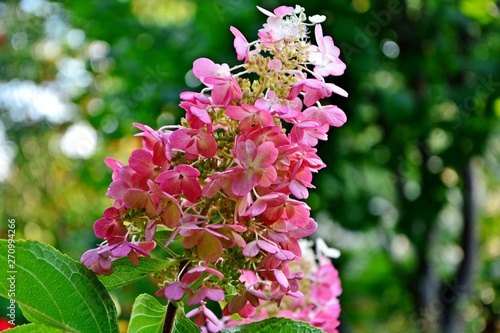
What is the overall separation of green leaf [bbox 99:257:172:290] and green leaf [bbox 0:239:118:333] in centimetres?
3

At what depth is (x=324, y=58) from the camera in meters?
0.58

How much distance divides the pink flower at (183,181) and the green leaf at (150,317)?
101 millimetres

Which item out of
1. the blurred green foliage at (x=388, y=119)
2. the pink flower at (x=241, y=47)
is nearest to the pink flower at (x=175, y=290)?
the pink flower at (x=241, y=47)

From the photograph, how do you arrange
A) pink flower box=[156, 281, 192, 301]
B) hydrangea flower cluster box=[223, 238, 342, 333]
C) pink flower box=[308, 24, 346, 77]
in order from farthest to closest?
hydrangea flower cluster box=[223, 238, 342, 333] → pink flower box=[308, 24, 346, 77] → pink flower box=[156, 281, 192, 301]

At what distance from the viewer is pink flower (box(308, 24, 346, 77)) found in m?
0.57

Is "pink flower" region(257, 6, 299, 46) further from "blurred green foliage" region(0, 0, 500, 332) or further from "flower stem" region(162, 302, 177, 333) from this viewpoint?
"blurred green foliage" region(0, 0, 500, 332)

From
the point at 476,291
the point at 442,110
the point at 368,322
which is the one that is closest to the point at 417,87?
the point at 442,110

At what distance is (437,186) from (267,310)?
1788 millimetres

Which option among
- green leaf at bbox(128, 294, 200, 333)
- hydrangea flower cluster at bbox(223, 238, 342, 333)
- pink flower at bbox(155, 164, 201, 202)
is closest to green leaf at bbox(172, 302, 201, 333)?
green leaf at bbox(128, 294, 200, 333)

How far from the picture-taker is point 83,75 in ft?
13.0

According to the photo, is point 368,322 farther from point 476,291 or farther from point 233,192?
point 233,192

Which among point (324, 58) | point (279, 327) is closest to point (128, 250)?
point (279, 327)

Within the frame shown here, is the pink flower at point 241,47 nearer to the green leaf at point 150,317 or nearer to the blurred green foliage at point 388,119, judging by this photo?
the green leaf at point 150,317

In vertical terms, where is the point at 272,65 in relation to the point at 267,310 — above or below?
above
